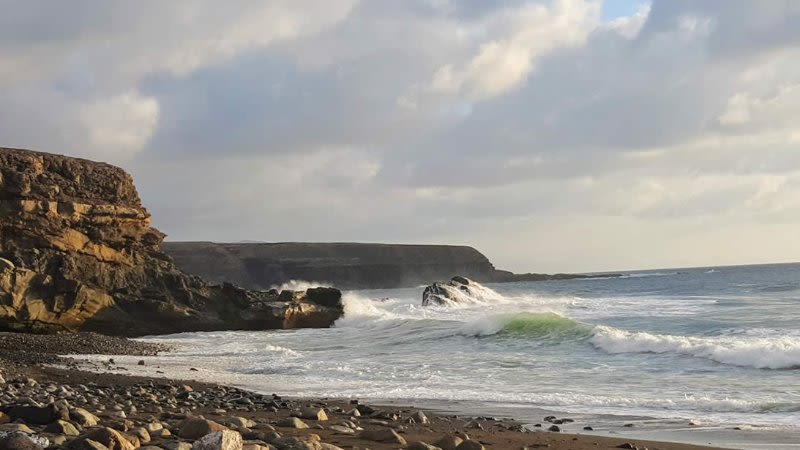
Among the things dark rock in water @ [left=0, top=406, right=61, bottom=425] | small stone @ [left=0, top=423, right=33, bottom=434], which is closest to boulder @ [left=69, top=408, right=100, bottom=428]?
dark rock in water @ [left=0, top=406, right=61, bottom=425]

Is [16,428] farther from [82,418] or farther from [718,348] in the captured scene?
[718,348]

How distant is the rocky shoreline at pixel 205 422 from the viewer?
5902 mm

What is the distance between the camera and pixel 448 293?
174 ft

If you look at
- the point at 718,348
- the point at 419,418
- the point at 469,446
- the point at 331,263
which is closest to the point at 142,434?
the point at 469,446

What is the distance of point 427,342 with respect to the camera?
23.0 meters

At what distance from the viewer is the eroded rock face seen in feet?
81.0

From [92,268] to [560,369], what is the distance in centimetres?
1724

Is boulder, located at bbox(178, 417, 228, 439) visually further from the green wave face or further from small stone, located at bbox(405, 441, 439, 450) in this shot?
the green wave face

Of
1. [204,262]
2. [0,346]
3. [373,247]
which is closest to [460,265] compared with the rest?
[373,247]

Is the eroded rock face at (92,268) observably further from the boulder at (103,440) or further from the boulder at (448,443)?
the boulder at (103,440)

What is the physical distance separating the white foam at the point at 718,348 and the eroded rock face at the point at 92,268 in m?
15.2

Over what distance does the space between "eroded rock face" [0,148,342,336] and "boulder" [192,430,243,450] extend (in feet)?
66.7

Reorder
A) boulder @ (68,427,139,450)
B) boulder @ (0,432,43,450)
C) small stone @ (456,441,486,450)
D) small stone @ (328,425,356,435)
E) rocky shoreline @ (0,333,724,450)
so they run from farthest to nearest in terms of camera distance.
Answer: small stone @ (328,425,356,435) < small stone @ (456,441,486,450) < rocky shoreline @ (0,333,724,450) < boulder @ (68,427,139,450) < boulder @ (0,432,43,450)

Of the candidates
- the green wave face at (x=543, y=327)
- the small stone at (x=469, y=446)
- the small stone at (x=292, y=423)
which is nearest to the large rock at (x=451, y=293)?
the green wave face at (x=543, y=327)
